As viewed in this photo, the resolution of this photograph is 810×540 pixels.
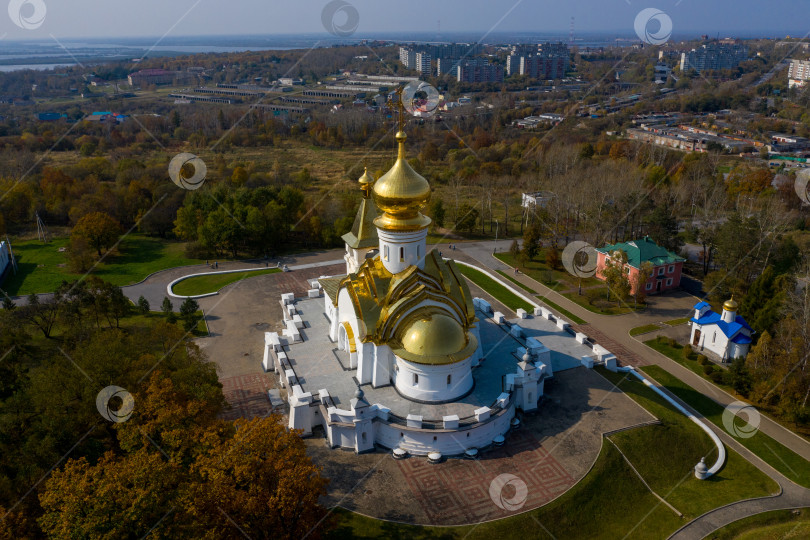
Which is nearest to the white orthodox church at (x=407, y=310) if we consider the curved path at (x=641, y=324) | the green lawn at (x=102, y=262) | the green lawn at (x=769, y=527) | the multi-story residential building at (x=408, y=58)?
the curved path at (x=641, y=324)

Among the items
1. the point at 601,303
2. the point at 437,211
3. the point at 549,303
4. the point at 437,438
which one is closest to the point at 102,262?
the point at 437,211

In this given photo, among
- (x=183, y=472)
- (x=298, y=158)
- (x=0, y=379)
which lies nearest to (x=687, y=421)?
(x=183, y=472)

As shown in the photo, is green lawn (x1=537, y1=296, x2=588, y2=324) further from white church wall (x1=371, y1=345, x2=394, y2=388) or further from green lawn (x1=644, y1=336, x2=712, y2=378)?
white church wall (x1=371, y1=345, x2=394, y2=388)

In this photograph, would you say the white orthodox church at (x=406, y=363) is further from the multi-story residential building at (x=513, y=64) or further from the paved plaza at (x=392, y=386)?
the multi-story residential building at (x=513, y=64)

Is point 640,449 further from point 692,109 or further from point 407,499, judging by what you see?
point 692,109

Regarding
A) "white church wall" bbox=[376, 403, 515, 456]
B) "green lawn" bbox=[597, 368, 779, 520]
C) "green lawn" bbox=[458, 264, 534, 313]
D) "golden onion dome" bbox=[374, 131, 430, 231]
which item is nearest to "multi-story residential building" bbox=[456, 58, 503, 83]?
"green lawn" bbox=[458, 264, 534, 313]

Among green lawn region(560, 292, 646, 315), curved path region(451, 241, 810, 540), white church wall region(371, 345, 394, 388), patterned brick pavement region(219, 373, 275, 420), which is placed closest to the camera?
curved path region(451, 241, 810, 540)
